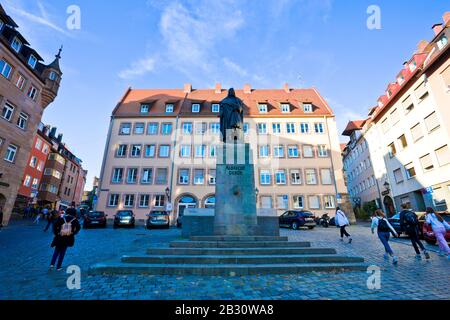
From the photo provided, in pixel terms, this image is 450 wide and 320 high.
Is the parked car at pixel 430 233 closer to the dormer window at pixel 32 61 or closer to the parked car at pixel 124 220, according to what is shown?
the parked car at pixel 124 220

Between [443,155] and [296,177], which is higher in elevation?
[296,177]

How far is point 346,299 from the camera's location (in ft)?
12.6

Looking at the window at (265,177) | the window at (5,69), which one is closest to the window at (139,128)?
the window at (5,69)

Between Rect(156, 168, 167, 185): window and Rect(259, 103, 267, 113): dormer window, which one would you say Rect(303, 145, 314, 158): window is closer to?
Rect(259, 103, 267, 113): dormer window

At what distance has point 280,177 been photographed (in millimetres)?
28391

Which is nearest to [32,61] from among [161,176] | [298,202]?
[161,176]

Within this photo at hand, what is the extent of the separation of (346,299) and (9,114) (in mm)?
26249

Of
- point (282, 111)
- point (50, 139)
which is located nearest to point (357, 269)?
point (282, 111)

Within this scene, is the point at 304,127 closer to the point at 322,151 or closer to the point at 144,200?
the point at 322,151

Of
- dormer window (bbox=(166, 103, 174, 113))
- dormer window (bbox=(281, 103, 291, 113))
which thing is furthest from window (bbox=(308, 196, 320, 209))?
dormer window (bbox=(166, 103, 174, 113))

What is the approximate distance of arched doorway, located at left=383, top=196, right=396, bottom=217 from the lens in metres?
26.7

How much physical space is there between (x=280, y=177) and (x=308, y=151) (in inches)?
207

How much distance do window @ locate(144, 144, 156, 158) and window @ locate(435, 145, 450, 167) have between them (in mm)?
29478

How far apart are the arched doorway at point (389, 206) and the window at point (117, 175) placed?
33180 mm
